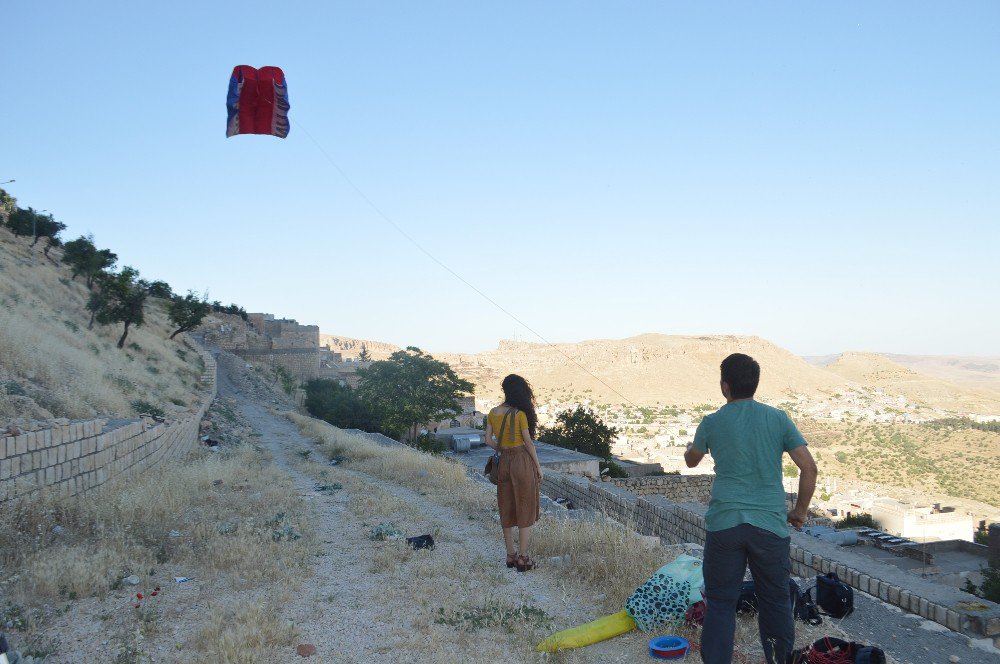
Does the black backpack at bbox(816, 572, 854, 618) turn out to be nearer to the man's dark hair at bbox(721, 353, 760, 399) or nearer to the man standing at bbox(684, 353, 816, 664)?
the man standing at bbox(684, 353, 816, 664)

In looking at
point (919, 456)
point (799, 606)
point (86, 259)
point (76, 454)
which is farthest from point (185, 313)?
point (919, 456)

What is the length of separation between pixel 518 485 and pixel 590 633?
1.57 m

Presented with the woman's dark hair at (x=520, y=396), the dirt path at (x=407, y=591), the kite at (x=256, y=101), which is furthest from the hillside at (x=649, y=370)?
the woman's dark hair at (x=520, y=396)

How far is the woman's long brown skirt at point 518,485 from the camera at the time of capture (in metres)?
5.53

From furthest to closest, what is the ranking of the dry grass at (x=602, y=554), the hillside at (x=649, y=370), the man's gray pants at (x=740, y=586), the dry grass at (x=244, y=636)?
the hillside at (x=649, y=370) < the dry grass at (x=602, y=554) < the dry grass at (x=244, y=636) < the man's gray pants at (x=740, y=586)

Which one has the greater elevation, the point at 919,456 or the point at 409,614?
the point at 409,614

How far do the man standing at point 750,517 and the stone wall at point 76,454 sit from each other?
249 inches

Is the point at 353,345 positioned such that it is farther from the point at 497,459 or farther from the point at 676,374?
the point at 497,459

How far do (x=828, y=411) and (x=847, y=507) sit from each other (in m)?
58.2

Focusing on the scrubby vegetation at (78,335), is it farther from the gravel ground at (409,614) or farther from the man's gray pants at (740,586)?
the man's gray pants at (740,586)

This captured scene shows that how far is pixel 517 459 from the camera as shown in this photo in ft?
18.2

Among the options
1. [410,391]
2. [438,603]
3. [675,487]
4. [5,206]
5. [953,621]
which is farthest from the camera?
[5,206]

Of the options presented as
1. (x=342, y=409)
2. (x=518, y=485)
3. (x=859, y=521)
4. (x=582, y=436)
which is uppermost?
(x=518, y=485)

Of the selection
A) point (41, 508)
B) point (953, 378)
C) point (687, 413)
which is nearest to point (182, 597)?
point (41, 508)
